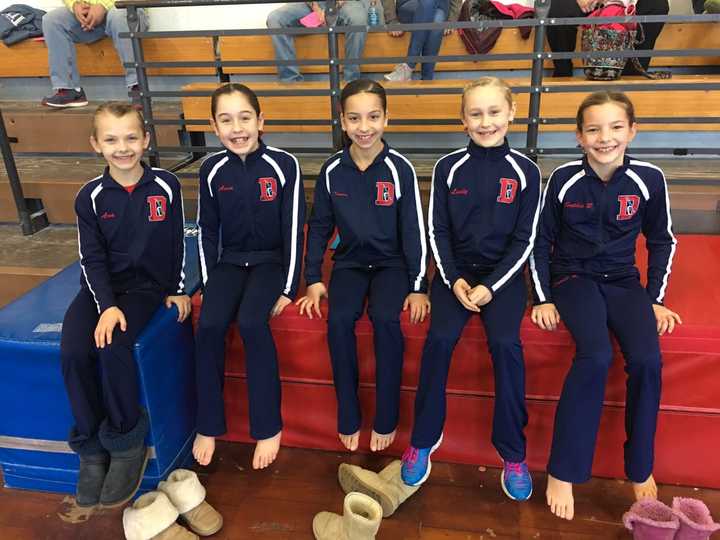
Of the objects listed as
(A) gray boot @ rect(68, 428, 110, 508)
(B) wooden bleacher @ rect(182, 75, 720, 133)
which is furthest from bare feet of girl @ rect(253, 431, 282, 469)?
(B) wooden bleacher @ rect(182, 75, 720, 133)

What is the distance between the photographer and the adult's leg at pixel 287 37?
341cm

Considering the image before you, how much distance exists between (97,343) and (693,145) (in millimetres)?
3218

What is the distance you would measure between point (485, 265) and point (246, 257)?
809 mm

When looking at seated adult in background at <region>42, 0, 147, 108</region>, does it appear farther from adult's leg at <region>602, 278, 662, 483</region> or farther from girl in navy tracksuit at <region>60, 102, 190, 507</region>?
adult's leg at <region>602, 278, 662, 483</region>

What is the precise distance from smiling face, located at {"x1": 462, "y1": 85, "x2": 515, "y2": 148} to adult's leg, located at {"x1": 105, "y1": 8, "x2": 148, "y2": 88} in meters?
2.58

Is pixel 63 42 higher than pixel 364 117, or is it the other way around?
pixel 63 42

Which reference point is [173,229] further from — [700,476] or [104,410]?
[700,476]

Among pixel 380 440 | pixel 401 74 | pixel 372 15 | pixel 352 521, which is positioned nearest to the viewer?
pixel 352 521

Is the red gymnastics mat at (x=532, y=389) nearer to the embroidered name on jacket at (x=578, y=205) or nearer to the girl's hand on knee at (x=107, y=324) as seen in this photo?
the girl's hand on knee at (x=107, y=324)

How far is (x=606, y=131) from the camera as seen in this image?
1691 mm

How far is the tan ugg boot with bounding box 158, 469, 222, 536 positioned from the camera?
1688 mm

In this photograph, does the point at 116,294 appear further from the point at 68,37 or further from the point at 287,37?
the point at 68,37

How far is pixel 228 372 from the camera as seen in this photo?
6.50ft

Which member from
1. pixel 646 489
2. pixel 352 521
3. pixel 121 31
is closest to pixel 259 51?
pixel 121 31
